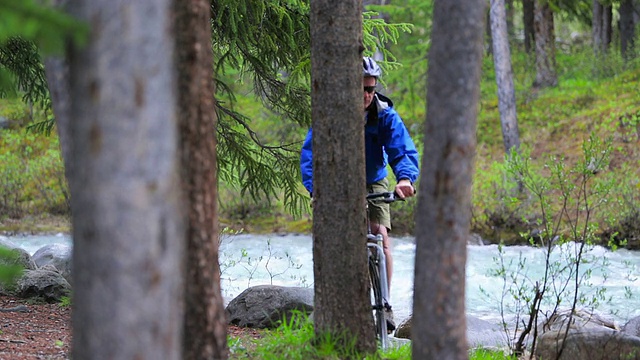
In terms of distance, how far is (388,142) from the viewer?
17.7ft

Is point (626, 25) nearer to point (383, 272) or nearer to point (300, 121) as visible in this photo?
point (300, 121)

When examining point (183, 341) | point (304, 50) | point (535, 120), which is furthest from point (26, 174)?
point (183, 341)

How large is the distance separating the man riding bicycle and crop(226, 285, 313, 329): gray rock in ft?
5.19

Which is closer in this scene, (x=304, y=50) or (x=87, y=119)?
(x=87, y=119)

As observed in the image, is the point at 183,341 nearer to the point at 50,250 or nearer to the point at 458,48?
the point at 458,48

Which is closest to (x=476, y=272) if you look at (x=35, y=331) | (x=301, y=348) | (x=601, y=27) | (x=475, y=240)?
(x=475, y=240)

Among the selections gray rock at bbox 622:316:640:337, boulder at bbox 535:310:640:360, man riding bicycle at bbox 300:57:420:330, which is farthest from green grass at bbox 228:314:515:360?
gray rock at bbox 622:316:640:337

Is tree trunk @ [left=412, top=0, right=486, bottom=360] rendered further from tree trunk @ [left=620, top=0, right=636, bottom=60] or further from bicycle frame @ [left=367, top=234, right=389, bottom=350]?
tree trunk @ [left=620, top=0, right=636, bottom=60]

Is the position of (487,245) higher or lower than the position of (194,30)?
lower

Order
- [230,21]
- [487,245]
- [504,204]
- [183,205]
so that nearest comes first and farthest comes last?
[183,205]
[230,21]
[487,245]
[504,204]

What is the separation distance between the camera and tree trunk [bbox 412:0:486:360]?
3328 millimetres

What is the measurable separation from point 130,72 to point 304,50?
4.91 meters

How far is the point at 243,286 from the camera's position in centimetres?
1031

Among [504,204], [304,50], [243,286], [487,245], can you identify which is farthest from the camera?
[504,204]
